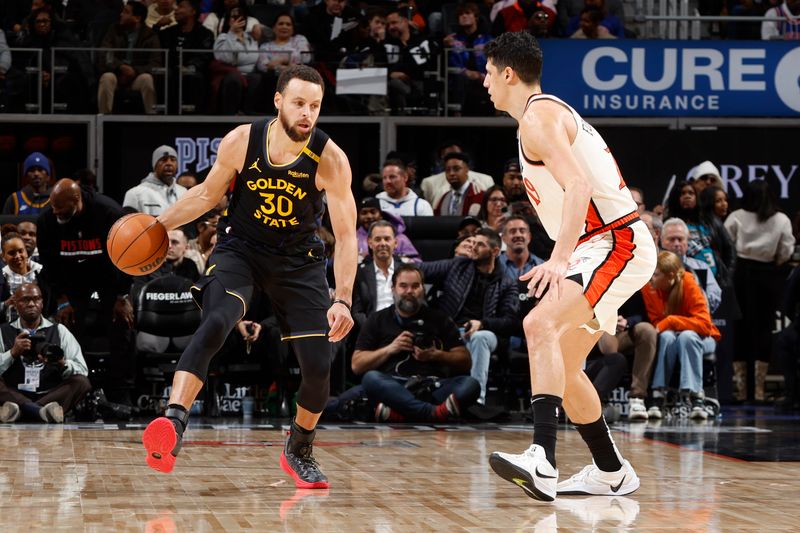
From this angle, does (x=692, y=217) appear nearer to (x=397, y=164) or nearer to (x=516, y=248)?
(x=516, y=248)

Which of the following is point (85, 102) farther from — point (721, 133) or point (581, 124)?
point (581, 124)

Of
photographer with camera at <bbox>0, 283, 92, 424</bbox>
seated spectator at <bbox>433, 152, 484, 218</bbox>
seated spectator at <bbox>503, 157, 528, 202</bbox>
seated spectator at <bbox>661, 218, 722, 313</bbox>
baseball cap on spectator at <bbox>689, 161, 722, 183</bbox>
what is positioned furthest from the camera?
baseball cap on spectator at <bbox>689, 161, 722, 183</bbox>

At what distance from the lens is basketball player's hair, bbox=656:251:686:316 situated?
33.2 ft

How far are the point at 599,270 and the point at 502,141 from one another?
28.8 ft

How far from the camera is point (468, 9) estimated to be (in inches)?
536

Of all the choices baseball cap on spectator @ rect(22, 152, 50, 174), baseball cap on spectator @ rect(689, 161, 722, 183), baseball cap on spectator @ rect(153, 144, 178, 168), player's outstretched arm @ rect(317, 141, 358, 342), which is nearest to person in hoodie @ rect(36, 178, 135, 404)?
baseball cap on spectator @ rect(153, 144, 178, 168)

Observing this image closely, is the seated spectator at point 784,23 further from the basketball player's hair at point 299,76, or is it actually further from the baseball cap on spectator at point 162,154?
the basketball player's hair at point 299,76

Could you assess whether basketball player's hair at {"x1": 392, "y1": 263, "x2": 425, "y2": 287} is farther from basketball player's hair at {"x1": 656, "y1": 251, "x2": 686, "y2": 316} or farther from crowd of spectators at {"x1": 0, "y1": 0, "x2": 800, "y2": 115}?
crowd of spectators at {"x1": 0, "y1": 0, "x2": 800, "y2": 115}

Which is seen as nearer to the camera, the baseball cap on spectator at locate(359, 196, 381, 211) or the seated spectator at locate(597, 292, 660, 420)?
the seated spectator at locate(597, 292, 660, 420)

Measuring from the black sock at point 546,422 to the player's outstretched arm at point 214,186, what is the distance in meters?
1.78

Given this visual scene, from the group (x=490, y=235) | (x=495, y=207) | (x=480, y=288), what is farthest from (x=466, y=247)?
(x=495, y=207)

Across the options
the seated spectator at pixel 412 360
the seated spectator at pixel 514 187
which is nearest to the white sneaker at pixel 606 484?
the seated spectator at pixel 412 360

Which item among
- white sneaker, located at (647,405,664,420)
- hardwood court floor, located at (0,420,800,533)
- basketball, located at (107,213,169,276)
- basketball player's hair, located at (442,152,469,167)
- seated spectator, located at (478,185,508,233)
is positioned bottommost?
white sneaker, located at (647,405,664,420)

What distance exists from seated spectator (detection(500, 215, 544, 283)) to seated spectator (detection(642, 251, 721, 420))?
102cm
